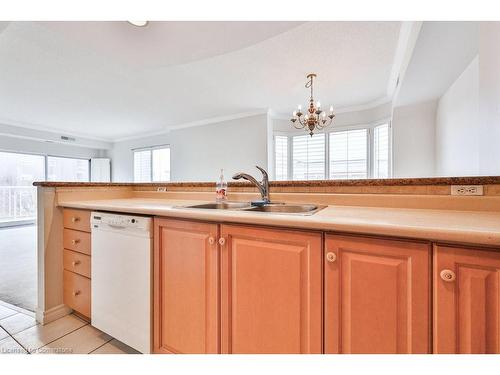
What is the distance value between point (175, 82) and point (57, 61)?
1.41 metres

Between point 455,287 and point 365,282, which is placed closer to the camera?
point 455,287

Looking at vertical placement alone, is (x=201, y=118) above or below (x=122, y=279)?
above

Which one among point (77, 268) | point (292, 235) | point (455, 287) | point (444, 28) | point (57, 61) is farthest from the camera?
point (57, 61)

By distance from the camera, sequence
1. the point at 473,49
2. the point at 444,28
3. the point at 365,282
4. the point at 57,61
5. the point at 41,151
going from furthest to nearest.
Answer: the point at 41,151
the point at 57,61
the point at 473,49
the point at 444,28
the point at 365,282

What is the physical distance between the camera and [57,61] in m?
2.80

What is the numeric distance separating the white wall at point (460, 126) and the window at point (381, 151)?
0.84 m

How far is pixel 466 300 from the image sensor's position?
0.63 meters

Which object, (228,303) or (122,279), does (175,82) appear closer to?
(122,279)

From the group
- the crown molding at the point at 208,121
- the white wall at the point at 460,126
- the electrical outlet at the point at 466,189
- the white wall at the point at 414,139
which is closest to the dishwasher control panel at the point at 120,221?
the electrical outlet at the point at 466,189

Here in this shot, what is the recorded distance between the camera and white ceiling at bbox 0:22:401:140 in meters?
1.20

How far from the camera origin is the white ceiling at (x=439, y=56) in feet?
6.20

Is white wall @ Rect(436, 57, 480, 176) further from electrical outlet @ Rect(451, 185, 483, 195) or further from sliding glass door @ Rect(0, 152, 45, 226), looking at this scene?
sliding glass door @ Rect(0, 152, 45, 226)

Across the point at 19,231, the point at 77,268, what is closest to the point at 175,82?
the point at 77,268

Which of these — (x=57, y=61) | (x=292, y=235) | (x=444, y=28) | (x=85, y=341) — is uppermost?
(x=57, y=61)
